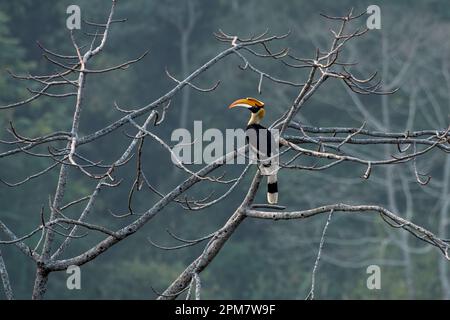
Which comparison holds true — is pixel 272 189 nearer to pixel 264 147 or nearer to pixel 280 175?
pixel 264 147

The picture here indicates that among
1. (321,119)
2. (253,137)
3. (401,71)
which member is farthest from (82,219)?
(321,119)

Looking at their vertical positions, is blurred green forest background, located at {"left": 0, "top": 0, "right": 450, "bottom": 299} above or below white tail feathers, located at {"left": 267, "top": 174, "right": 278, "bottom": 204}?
above

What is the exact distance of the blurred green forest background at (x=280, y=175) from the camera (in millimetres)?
19719

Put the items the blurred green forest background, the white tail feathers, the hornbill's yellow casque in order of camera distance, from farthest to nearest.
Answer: the blurred green forest background
the white tail feathers
the hornbill's yellow casque

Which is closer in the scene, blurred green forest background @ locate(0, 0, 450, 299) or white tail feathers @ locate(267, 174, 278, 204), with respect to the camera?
white tail feathers @ locate(267, 174, 278, 204)

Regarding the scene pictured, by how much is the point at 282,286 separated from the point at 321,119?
3406mm

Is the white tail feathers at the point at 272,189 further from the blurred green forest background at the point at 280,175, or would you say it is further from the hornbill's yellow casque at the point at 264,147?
the blurred green forest background at the point at 280,175

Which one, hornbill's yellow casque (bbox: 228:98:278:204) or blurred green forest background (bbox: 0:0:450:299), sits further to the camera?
blurred green forest background (bbox: 0:0:450:299)

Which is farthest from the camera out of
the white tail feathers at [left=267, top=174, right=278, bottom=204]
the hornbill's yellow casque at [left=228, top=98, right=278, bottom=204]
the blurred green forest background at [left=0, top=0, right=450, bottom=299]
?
the blurred green forest background at [left=0, top=0, right=450, bottom=299]

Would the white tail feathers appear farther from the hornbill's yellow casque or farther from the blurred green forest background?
the blurred green forest background

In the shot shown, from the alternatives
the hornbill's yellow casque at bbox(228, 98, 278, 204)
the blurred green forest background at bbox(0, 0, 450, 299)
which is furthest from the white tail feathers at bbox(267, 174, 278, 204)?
the blurred green forest background at bbox(0, 0, 450, 299)

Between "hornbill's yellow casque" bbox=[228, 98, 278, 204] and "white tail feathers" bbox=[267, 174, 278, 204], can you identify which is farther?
"white tail feathers" bbox=[267, 174, 278, 204]

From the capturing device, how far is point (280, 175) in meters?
20.8

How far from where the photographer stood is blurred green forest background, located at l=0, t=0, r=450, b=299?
19719 millimetres
